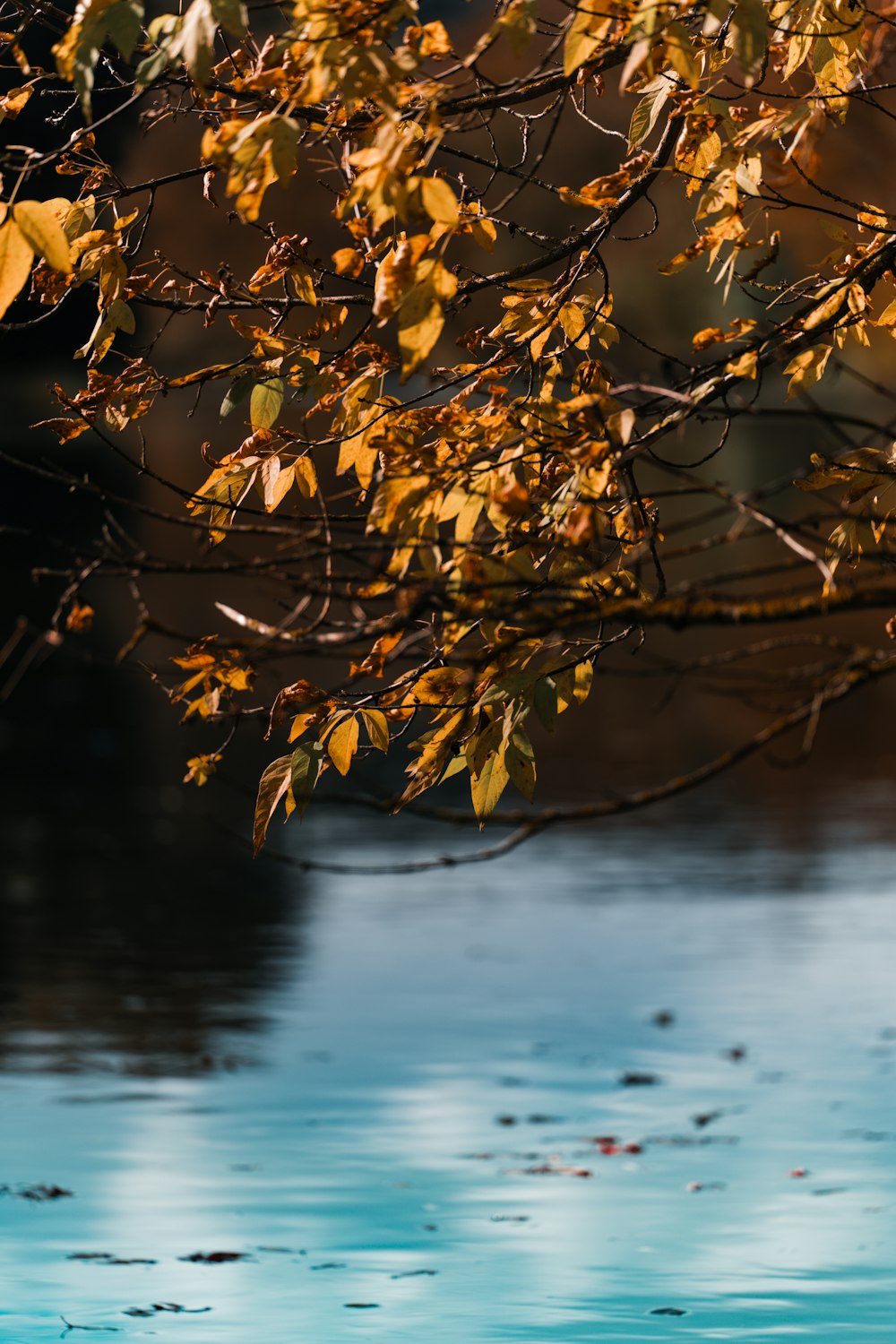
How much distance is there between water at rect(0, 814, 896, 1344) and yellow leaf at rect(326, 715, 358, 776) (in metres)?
2.27

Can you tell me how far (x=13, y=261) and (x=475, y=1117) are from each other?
5798 millimetres

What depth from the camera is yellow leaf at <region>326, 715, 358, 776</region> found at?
4.60 m

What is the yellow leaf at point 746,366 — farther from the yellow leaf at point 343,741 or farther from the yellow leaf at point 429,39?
the yellow leaf at point 343,741

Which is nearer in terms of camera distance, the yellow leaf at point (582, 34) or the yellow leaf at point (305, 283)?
the yellow leaf at point (582, 34)

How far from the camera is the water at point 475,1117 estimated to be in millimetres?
6461

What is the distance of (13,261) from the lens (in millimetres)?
3764

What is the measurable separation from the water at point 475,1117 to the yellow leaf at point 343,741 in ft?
7.46

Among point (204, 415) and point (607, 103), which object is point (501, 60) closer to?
point (607, 103)

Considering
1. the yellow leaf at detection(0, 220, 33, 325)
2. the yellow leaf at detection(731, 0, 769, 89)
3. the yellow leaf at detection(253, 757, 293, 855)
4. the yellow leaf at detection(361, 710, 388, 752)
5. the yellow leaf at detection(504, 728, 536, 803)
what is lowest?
the yellow leaf at detection(253, 757, 293, 855)

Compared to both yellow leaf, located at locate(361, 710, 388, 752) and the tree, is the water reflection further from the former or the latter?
yellow leaf, located at locate(361, 710, 388, 752)

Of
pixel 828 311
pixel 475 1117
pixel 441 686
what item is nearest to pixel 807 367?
pixel 828 311

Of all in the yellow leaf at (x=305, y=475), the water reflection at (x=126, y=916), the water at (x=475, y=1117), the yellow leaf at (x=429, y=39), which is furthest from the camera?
the water reflection at (x=126, y=916)

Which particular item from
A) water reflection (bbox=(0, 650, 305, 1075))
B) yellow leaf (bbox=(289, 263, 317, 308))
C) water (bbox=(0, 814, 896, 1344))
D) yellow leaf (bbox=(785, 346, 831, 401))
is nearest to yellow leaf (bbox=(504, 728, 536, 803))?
yellow leaf (bbox=(785, 346, 831, 401))

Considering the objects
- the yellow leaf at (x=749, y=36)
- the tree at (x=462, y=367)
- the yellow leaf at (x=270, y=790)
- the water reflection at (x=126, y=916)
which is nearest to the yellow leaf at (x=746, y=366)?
the tree at (x=462, y=367)
